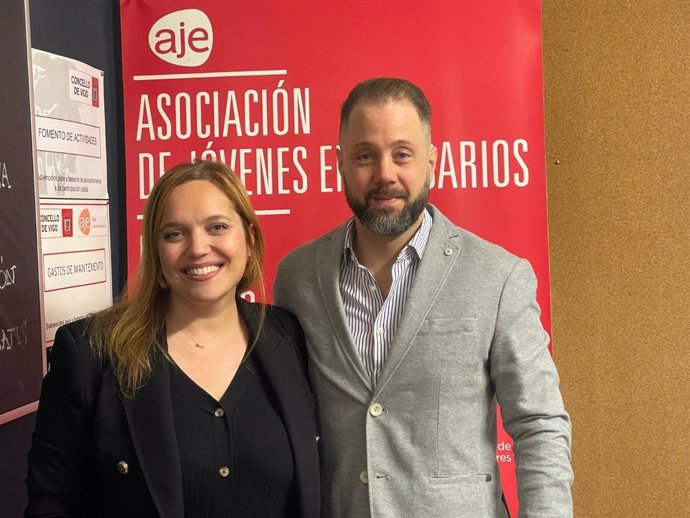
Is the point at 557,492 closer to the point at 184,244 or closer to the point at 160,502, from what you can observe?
the point at 160,502

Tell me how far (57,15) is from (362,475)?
1.89 m

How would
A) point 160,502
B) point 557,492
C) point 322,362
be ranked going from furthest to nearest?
point 322,362 → point 557,492 → point 160,502

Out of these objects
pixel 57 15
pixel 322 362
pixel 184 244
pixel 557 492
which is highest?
pixel 57 15

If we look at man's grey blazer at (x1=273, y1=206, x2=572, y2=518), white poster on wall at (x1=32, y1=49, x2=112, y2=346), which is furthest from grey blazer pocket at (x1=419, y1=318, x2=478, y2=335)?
white poster on wall at (x1=32, y1=49, x2=112, y2=346)

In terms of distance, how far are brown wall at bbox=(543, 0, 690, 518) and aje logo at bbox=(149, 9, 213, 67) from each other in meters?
1.28

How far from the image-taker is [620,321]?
2.88 m

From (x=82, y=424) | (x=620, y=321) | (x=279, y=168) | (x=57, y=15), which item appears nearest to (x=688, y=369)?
(x=620, y=321)

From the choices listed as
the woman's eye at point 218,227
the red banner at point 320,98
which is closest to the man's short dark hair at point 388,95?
the woman's eye at point 218,227

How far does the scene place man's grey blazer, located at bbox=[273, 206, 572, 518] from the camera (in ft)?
5.41

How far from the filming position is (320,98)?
283 cm

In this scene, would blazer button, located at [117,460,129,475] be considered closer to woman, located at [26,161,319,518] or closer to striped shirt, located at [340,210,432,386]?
woman, located at [26,161,319,518]

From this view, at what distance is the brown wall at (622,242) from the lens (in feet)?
9.34

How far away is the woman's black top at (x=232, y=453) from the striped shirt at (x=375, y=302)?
0.25 metres

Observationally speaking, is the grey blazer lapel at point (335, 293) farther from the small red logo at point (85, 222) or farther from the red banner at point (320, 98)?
the small red logo at point (85, 222)
